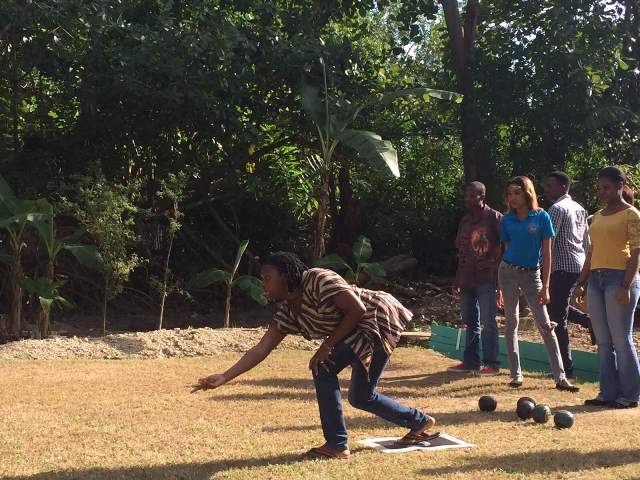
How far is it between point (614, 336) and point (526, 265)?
1246 millimetres

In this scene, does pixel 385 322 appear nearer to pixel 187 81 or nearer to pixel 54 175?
pixel 187 81

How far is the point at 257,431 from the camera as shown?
5953 mm

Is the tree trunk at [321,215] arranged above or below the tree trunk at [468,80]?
below

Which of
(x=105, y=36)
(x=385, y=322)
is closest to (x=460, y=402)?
(x=385, y=322)

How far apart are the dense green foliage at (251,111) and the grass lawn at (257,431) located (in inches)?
161

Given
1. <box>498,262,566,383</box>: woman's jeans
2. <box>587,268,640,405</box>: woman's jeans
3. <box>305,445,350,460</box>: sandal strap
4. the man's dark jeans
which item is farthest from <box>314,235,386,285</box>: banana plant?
<box>305,445,350,460</box>: sandal strap

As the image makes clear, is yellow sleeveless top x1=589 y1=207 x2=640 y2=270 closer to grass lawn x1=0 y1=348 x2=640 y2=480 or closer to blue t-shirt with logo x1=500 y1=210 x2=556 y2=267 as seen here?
blue t-shirt with logo x1=500 y1=210 x2=556 y2=267

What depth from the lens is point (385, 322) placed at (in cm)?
504

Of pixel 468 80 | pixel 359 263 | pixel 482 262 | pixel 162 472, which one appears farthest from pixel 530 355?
pixel 468 80

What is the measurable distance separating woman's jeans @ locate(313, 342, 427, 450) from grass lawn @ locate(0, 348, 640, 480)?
7.9 inches

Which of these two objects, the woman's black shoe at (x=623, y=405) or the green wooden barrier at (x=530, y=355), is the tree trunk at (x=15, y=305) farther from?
the woman's black shoe at (x=623, y=405)

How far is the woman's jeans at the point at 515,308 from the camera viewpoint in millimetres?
7496

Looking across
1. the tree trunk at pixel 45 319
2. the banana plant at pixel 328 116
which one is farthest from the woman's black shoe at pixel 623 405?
the tree trunk at pixel 45 319

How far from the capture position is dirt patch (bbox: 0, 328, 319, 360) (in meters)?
10.0
